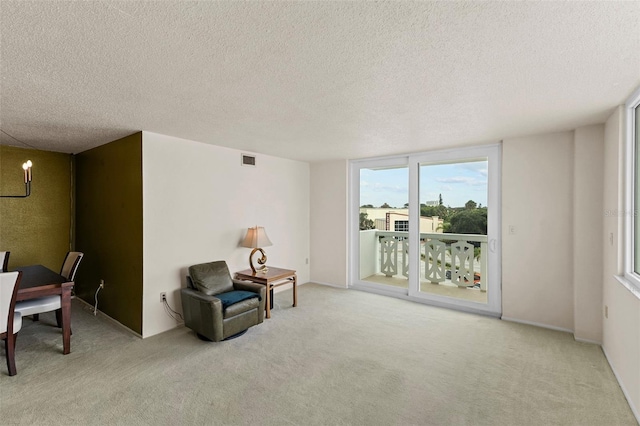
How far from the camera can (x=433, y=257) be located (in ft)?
15.7

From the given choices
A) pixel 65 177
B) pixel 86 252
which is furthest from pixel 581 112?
pixel 65 177

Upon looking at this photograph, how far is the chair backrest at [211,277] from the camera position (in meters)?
3.63

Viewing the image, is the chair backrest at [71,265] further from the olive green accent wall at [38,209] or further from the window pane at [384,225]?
the window pane at [384,225]

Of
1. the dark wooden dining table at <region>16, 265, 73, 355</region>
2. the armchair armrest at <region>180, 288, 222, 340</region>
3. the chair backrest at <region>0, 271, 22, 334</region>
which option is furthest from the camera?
the armchair armrest at <region>180, 288, 222, 340</region>

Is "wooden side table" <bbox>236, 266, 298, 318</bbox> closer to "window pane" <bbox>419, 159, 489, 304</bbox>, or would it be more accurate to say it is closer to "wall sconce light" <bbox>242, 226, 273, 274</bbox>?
"wall sconce light" <bbox>242, 226, 273, 274</bbox>

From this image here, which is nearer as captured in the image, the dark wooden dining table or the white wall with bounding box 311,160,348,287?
the dark wooden dining table

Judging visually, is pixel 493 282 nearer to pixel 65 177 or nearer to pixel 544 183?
pixel 544 183

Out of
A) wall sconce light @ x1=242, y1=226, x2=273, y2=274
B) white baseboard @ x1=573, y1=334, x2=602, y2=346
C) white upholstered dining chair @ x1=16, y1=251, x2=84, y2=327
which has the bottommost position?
white baseboard @ x1=573, y1=334, x2=602, y2=346

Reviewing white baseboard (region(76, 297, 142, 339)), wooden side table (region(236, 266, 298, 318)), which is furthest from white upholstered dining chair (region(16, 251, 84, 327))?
wooden side table (region(236, 266, 298, 318))

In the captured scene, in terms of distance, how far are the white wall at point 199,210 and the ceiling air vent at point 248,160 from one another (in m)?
0.07

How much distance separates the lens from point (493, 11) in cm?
135

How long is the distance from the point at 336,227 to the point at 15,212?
15.7ft

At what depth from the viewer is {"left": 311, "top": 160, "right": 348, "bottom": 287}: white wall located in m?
5.48

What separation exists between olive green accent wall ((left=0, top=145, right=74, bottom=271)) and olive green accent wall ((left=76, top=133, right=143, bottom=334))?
0.24 m
